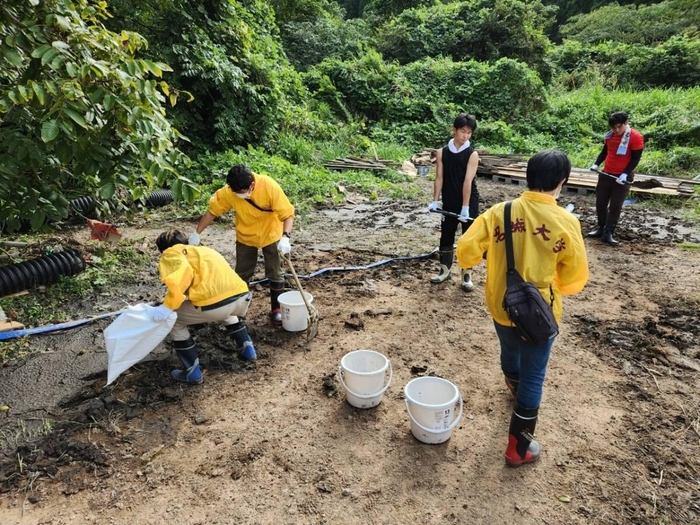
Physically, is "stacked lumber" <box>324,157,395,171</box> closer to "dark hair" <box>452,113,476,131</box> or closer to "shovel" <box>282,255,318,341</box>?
"dark hair" <box>452,113,476,131</box>

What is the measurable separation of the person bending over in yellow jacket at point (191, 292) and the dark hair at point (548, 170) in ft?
7.16

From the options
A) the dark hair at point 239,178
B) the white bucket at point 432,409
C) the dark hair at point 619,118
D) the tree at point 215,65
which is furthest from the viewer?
the tree at point 215,65

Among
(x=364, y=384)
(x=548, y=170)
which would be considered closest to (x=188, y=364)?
(x=364, y=384)

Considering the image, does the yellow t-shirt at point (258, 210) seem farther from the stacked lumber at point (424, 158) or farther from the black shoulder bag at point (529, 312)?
the stacked lumber at point (424, 158)

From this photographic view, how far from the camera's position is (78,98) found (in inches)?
97.1

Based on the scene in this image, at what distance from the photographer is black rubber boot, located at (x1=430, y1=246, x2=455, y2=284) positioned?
4918 mm

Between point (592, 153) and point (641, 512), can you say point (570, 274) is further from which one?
point (592, 153)

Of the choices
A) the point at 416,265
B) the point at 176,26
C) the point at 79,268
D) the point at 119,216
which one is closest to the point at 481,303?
the point at 416,265

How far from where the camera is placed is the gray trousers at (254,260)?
401 cm

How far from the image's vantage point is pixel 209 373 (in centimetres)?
343

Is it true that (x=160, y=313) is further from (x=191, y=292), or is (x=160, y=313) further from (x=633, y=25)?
(x=633, y=25)

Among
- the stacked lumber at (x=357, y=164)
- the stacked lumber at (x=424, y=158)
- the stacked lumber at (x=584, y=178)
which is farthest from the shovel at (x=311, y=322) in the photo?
the stacked lumber at (x=424, y=158)

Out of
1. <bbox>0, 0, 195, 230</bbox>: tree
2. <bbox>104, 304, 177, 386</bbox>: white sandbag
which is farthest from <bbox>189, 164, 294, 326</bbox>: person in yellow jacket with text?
<bbox>104, 304, 177, 386</bbox>: white sandbag

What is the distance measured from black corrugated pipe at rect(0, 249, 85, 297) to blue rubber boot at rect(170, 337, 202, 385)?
2.48 m
